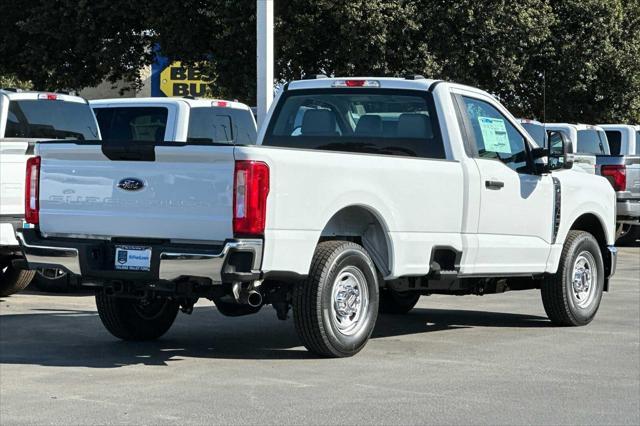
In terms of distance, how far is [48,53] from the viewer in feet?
108

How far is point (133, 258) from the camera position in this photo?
A: 29.4 feet

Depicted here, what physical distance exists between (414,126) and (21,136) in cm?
513

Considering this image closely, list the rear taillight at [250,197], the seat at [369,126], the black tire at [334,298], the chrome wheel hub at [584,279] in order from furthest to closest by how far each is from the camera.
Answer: the chrome wheel hub at [584,279], the seat at [369,126], the black tire at [334,298], the rear taillight at [250,197]

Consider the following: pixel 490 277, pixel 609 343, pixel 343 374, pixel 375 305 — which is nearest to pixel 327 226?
pixel 375 305

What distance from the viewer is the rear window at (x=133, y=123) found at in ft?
50.3

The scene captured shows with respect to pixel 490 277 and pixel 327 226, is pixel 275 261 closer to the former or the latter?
pixel 327 226

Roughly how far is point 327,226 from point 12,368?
253cm

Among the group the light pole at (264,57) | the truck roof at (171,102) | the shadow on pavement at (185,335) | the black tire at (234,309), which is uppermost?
the light pole at (264,57)

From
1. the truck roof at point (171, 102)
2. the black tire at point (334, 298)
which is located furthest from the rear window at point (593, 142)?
the black tire at point (334, 298)

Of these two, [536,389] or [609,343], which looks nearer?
[536,389]

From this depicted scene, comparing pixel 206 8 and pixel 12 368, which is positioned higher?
pixel 206 8

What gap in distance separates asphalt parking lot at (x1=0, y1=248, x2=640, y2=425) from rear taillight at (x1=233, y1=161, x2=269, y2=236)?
103 cm

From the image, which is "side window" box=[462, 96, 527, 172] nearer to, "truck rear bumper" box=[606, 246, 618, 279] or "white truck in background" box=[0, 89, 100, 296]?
"truck rear bumper" box=[606, 246, 618, 279]

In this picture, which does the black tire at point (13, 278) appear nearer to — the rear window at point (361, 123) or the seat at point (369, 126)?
the rear window at point (361, 123)
